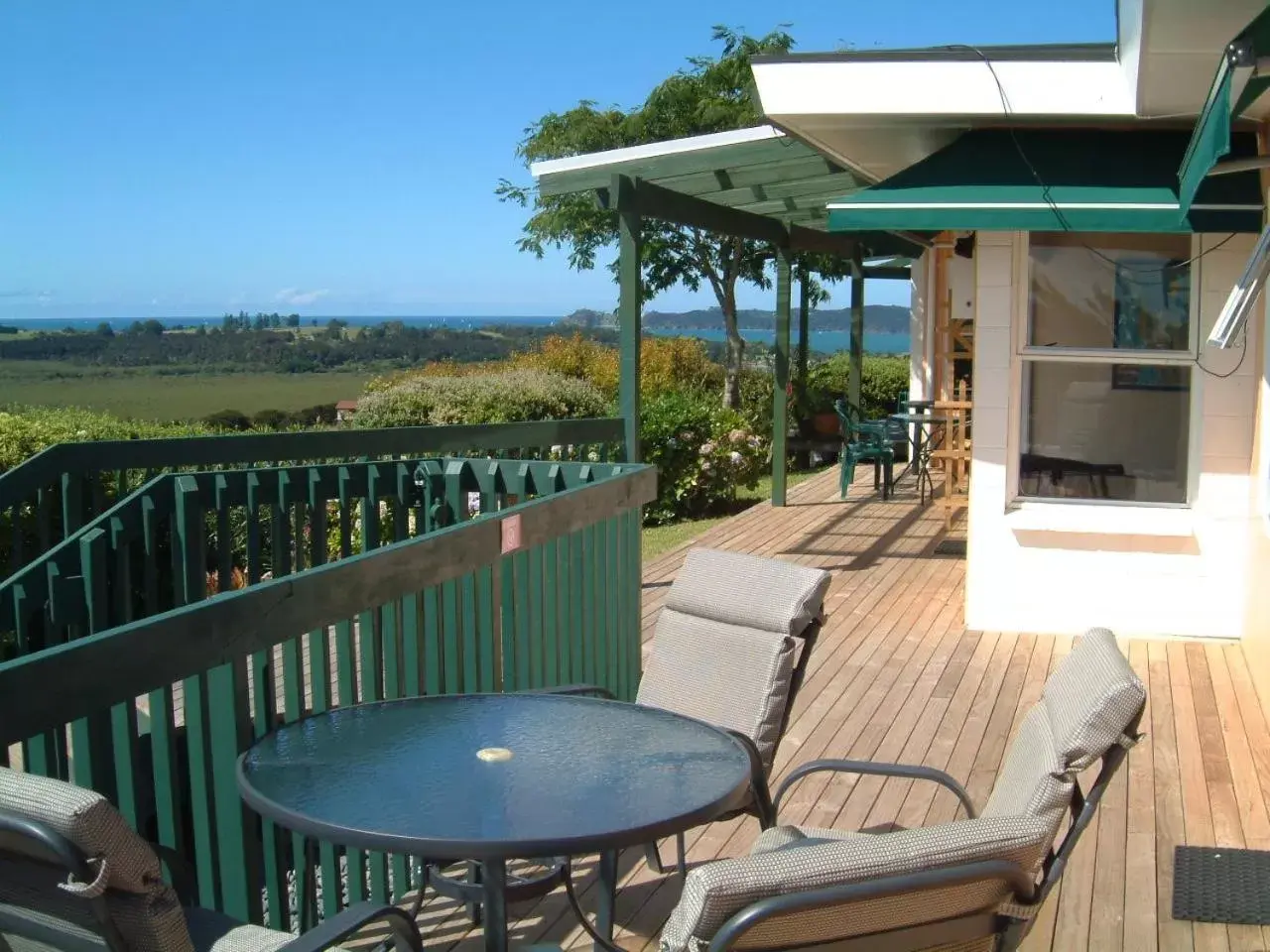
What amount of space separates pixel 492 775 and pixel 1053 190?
14.7ft

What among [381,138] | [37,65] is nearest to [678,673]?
[37,65]

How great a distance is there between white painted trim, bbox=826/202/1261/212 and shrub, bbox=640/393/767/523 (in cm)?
628

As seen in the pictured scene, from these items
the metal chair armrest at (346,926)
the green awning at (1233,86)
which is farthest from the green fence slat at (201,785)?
the green awning at (1233,86)

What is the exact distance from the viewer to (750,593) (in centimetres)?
340

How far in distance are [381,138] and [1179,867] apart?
41.4 meters

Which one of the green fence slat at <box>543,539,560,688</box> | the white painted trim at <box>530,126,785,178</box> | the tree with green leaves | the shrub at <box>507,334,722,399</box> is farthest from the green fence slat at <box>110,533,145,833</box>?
the tree with green leaves

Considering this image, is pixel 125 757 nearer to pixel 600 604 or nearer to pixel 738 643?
pixel 738 643

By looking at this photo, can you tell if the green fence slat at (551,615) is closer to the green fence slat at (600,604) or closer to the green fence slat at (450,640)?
the green fence slat at (600,604)

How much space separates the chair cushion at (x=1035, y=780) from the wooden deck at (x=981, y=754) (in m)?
0.73

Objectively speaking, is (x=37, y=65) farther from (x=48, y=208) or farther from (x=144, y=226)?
(x=144, y=226)

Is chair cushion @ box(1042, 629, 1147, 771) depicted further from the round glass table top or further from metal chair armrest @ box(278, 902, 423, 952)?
metal chair armrest @ box(278, 902, 423, 952)

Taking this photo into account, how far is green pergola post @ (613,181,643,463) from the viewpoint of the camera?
25.1 ft

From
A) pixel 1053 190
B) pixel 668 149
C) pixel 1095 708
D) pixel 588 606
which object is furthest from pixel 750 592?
pixel 668 149

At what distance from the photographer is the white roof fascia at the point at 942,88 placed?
5793 mm
